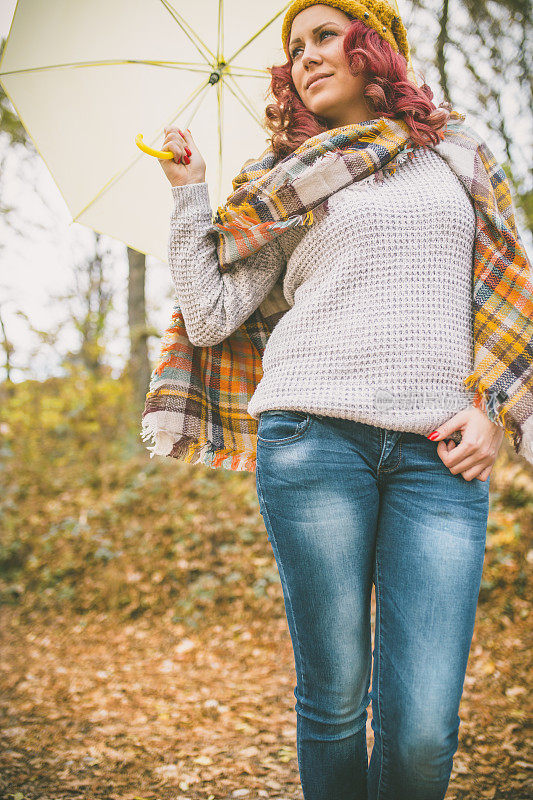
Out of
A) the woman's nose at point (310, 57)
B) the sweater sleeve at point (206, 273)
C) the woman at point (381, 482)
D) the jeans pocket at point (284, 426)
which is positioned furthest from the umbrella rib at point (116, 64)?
the jeans pocket at point (284, 426)

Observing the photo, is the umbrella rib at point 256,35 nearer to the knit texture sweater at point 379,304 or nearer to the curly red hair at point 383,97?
the curly red hair at point 383,97

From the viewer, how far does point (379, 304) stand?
4.63 ft

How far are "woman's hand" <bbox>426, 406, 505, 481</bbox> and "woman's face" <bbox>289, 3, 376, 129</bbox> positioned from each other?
37.9 inches

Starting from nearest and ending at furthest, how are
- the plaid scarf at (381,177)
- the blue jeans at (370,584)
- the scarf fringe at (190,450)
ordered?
the blue jeans at (370,584) < the plaid scarf at (381,177) < the scarf fringe at (190,450)

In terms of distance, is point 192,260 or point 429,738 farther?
point 192,260

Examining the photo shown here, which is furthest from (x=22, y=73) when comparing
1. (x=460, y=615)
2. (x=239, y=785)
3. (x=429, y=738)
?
(x=239, y=785)

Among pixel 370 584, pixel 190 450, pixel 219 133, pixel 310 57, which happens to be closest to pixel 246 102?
pixel 219 133

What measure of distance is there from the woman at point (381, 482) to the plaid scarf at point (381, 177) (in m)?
0.04

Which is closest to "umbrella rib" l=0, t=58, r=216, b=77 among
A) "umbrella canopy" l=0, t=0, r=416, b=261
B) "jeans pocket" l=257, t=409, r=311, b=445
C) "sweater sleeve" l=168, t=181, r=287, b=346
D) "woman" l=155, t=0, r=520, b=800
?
"umbrella canopy" l=0, t=0, r=416, b=261

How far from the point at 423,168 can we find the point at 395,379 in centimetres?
63

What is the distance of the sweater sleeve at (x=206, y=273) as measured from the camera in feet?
5.23

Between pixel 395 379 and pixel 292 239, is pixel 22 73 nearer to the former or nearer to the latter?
pixel 292 239

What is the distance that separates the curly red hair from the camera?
159 centimetres

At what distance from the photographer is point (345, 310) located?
1438 mm
